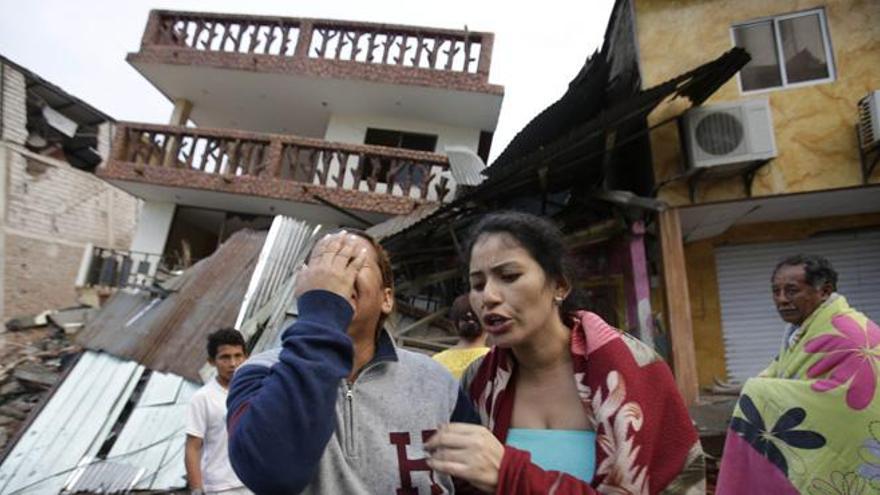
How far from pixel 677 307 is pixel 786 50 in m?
3.68

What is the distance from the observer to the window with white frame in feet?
19.5

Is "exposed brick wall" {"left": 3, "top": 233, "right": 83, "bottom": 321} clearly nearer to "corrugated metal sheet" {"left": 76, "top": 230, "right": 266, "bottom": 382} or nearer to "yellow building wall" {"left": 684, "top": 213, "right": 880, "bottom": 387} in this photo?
"corrugated metal sheet" {"left": 76, "top": 230, "right": 266, "bottom": 382}

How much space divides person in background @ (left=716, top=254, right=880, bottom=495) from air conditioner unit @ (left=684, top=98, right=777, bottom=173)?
377cm

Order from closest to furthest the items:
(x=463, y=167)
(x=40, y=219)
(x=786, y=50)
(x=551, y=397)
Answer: (x=551, y=397) < (x=786, y=50) < (x=463, y=167) < (x=40, y=219)

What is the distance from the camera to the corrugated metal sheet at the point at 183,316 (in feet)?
17.6

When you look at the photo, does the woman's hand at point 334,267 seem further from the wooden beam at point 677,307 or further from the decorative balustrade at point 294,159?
the decorative balustrade at point 294,159

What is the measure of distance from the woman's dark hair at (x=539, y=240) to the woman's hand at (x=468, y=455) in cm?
56

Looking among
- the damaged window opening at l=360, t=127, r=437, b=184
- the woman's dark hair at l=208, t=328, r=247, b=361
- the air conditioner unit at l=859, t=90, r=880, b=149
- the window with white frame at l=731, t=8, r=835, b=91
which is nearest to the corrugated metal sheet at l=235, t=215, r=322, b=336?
the woman's dark hair at l=208, t=328, r=247, b=361

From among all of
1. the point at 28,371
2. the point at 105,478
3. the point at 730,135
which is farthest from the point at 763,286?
the point at 28,371

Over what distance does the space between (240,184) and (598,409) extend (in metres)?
A: 9.37

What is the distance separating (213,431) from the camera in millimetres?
2848

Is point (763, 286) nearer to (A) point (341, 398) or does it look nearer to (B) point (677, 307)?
(B) point (677, 307)

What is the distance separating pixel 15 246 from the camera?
1270cm

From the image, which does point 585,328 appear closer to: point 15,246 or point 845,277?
point 845,277
